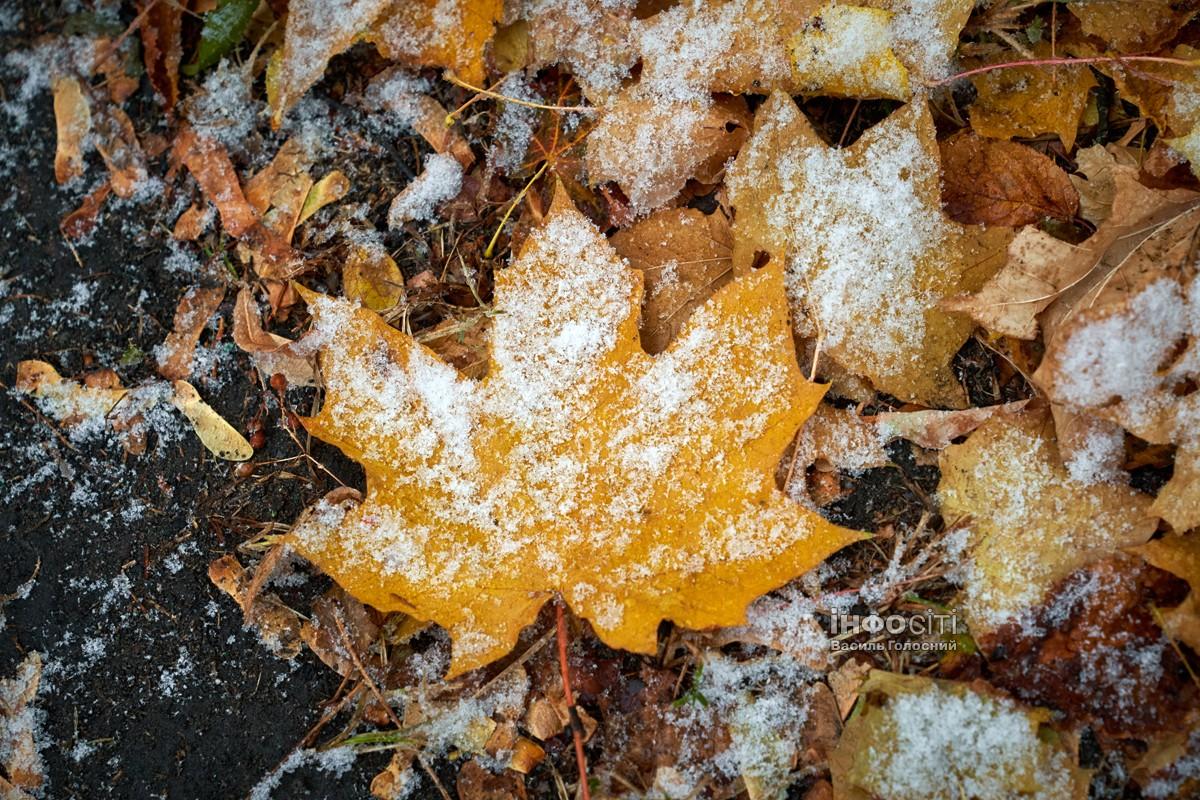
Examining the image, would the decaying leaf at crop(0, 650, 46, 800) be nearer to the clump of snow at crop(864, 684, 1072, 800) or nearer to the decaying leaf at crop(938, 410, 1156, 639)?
the clump of snow at crop(864, 684, 1072, 800)

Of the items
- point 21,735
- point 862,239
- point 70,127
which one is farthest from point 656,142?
point 21,735

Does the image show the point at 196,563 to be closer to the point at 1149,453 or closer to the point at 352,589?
the point at 352,589

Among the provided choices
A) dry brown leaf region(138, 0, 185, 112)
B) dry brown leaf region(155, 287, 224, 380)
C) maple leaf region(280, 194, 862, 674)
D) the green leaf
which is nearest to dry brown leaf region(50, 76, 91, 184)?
dry brown leaf region(138, 0, 185, 112)

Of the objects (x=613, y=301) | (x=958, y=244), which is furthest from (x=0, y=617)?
(x=958, y=244)

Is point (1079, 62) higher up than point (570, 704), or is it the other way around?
point (1079, 62)

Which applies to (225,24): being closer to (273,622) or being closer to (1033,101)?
(273,622)

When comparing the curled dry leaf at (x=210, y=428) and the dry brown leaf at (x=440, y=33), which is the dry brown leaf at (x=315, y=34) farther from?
the curled dry leaf at (x=210, y=428)
